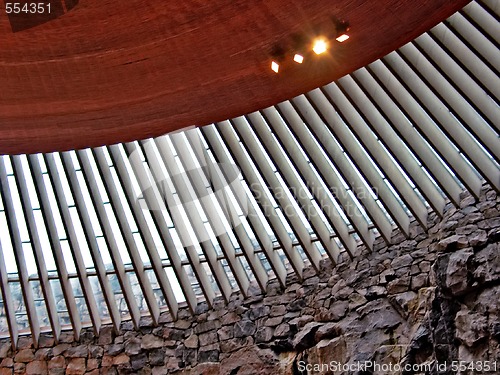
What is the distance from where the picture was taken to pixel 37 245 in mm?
10055

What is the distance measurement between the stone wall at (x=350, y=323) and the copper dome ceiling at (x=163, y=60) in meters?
4.02

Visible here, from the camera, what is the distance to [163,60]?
5.70 metres

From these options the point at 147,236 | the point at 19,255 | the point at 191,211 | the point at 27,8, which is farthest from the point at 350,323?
the point at 27,8

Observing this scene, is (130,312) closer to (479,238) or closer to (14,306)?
(14,306)

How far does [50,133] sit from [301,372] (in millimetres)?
5772

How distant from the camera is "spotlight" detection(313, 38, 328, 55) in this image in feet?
18.0

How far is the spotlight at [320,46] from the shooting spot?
548 centimetres

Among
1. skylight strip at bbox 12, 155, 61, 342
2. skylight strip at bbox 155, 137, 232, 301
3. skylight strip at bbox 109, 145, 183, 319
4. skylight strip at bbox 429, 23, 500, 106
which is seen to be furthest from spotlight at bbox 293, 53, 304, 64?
skylight strip at bbox 12, 155, 61, 342

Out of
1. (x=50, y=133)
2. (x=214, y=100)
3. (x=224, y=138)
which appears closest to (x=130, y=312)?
(x=224, y=138)

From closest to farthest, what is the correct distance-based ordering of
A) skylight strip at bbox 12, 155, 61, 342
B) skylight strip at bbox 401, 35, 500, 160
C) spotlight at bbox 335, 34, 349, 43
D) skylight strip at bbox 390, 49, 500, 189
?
1. spotlight at bbox 335, 34, 349, 43
2. skylight strip at bbox 401, 35, 500, 160
3. skylight strip at bbox 390, 49, 500, 189
4. skylight strip at bbox 12, 155, 61, 342

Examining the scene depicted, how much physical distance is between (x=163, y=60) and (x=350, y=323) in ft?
19.1

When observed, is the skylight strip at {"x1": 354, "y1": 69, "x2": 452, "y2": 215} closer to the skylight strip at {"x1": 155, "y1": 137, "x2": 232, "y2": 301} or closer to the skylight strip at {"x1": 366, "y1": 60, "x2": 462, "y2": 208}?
the skylight strip at {"x1": 366, "y1": 60, "x2": 462, "y2": 208}

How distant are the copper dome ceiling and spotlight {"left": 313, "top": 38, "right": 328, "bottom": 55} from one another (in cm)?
19

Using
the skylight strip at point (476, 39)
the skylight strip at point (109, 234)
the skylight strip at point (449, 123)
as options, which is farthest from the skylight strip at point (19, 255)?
the skylight strip at point (476, 39)
